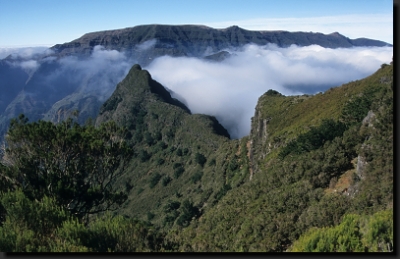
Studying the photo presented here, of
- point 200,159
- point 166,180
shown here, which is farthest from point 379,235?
point 166,180

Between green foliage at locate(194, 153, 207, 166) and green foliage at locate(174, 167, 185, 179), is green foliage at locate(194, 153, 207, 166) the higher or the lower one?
the higher one

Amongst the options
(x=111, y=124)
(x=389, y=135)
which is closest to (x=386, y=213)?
(x=389, y=135)

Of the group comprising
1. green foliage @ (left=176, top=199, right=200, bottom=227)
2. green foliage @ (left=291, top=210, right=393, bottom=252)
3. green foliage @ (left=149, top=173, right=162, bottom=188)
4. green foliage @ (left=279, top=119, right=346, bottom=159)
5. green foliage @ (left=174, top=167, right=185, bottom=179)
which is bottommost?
green foliage @ (left=149, top=173, right=162, bottom=188)

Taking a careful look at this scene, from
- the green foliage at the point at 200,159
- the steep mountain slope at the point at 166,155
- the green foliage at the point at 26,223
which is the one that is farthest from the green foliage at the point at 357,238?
the green foliage at the point at 200,159

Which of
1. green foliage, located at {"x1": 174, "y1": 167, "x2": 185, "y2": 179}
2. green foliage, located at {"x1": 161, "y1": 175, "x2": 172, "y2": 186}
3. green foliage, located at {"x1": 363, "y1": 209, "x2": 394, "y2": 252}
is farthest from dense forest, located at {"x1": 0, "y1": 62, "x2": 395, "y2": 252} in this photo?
green foliage, located at {"x1": 174, "y1": 167, "x2": 185, "y2": 179}

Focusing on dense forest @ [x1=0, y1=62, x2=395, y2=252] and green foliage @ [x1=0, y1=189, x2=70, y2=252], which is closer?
green foliage @ [x1=0, y1=189, x2=70, y2=252]

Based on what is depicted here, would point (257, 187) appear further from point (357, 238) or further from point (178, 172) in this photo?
point (178, 172)

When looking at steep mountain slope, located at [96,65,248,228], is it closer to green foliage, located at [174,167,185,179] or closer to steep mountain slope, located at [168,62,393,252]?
green foliage, located at [174,167,185,179]
